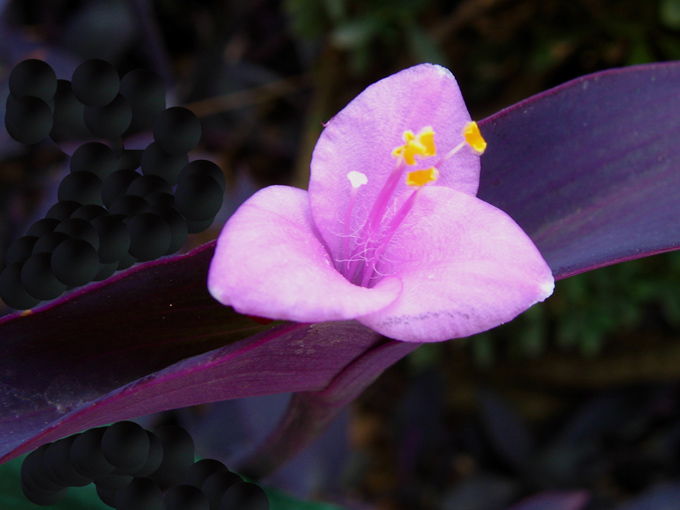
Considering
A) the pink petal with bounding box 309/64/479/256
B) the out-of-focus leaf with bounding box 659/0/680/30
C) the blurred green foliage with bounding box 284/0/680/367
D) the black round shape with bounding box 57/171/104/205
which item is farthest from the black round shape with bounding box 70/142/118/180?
the out-of-focus leaf with bounding box 659/0/680/30

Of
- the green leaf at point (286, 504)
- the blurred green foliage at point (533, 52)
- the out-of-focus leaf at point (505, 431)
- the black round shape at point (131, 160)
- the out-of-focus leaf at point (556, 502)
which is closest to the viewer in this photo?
the black round shape at point (131, 160)

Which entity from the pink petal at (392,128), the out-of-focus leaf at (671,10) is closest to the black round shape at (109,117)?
the pink petal at (392,128)

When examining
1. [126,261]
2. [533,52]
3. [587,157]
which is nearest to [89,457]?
[126,261]

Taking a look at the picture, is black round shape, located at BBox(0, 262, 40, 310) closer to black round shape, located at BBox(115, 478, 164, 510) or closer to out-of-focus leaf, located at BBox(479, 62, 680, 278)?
black round shape, located at BBox(115, 478, 164, 510)

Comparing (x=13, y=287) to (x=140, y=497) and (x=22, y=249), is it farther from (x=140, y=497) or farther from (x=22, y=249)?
(x=140, y=497)

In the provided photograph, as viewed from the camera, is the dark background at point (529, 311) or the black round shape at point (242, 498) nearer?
the black round shape at point (242, 498)

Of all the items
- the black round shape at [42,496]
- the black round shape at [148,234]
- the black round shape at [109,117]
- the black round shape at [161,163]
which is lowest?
the black round shape at [42,496]

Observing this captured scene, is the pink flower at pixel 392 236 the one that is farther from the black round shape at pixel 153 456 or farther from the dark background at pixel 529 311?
the dark background at pixel 529 311
